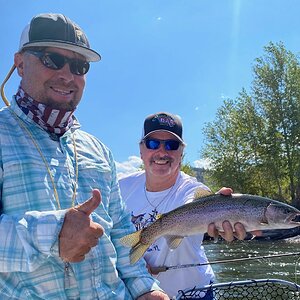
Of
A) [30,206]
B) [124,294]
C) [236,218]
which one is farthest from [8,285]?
[236,218]

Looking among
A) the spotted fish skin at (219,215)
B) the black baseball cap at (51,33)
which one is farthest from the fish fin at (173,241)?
the black baseball cap at (51,33)

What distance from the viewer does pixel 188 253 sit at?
3.80 m

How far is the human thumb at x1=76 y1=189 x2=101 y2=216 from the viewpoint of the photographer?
1.88 metres

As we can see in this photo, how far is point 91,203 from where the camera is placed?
1892mm

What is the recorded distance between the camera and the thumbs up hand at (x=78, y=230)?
188cm

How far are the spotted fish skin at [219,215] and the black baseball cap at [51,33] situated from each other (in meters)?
1.83

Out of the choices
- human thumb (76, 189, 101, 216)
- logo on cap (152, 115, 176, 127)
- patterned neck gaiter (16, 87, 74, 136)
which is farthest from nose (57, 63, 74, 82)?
logo on cap (152, 115, 176, 127)

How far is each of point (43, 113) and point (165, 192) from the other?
1980mm

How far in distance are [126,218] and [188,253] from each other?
1.23 metres

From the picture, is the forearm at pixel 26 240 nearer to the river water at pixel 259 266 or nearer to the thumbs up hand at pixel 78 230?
the thumbs up hand at pixel 78 230

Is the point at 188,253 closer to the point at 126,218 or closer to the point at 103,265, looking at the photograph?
the point at 126,218

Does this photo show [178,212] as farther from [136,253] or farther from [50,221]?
[50,221]

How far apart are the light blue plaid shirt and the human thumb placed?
0.34 ft

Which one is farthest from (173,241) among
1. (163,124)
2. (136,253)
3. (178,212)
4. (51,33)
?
(51,33)
